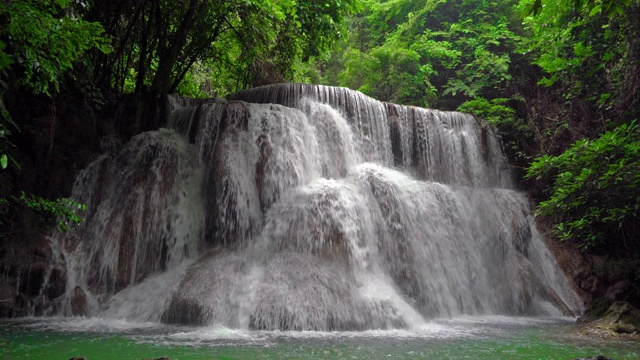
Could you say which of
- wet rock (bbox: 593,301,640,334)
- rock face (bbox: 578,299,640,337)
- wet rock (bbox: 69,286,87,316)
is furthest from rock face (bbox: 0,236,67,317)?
wet rock (bbox: 593,301,640,334)

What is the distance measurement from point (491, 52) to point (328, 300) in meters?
14.0

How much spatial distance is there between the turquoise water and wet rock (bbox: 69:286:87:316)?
34cm

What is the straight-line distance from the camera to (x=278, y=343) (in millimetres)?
5512

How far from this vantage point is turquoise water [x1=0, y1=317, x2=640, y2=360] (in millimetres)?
4848

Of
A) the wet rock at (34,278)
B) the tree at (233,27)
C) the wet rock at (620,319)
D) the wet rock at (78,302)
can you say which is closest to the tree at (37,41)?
the wet rock at (78,302)

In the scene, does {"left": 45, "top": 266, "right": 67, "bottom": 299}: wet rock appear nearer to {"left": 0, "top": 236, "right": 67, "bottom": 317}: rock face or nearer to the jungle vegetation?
{"left": 0, "top": 236, "right": 67, "bottom": 317}: rock face

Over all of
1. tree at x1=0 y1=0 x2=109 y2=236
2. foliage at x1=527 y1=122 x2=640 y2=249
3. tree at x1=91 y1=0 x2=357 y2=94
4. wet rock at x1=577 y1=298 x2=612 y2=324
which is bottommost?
wet rock at x1=577 y1=298 x2=612 y2=324

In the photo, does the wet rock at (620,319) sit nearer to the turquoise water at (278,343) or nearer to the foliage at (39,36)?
the turquoise water at (278,343)

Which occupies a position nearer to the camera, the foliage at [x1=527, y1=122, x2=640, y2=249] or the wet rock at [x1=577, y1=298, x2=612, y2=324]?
the wet rock at [x1=577, y1=298, x2=612, y2=324]

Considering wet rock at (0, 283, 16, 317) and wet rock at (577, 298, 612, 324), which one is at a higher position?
wet rock at (0, 283, 16, 317)

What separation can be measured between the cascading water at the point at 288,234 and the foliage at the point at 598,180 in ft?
6.12

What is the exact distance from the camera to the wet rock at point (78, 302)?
7.48m

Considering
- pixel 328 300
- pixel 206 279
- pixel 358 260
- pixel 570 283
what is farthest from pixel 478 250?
pixel 206 279

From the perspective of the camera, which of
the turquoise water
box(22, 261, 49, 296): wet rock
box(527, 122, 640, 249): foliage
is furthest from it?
box(527, 122, 640, 249): foliage
